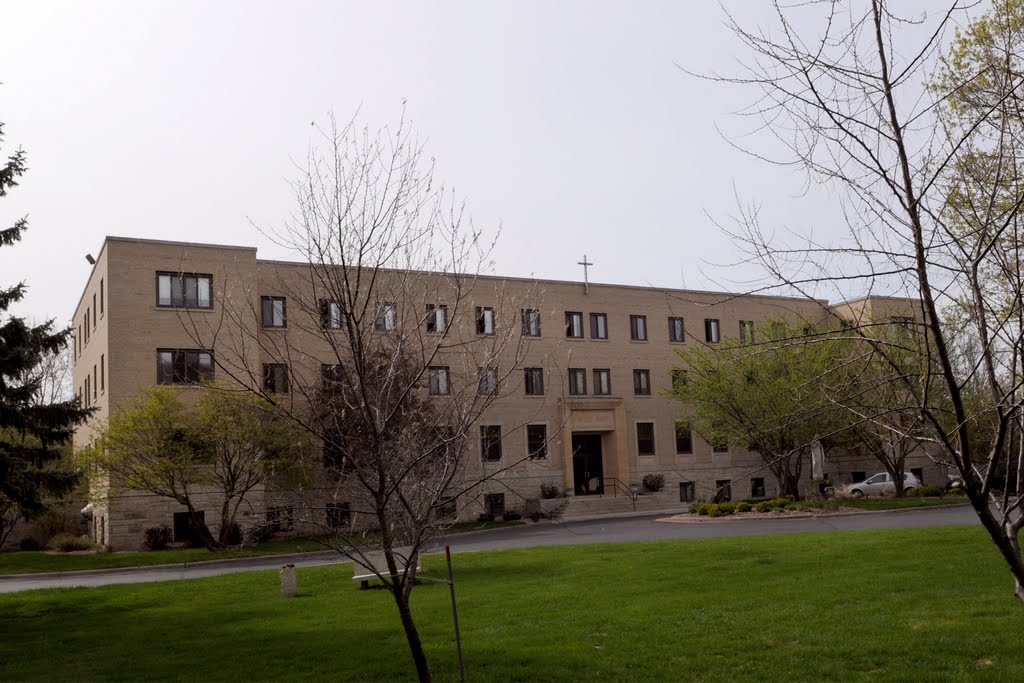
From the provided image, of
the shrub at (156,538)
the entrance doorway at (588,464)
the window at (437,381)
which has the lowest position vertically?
the shrub at (156,538)

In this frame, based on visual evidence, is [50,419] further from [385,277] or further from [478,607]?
[385,277]

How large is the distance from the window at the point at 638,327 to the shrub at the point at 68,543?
29616 mm

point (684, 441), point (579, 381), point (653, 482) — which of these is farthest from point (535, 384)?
point (684, 441)

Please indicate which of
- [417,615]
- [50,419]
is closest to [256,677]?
[417,615]

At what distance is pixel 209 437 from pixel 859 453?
4072 cm

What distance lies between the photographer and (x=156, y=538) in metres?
35.5

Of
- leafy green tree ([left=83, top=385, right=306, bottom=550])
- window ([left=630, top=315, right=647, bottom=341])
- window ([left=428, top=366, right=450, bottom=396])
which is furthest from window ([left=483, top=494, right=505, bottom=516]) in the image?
window ([left=630, top=315, right=647, bottom=341])

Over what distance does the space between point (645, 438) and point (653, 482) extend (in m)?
2.78

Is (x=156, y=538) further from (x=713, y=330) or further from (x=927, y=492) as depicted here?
(x=713, y=330)

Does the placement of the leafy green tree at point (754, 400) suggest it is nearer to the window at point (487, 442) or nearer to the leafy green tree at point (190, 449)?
the window at point (487, 442)

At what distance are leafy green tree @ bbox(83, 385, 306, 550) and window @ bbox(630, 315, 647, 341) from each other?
79.3 ft

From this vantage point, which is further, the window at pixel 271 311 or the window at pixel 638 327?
the window at pixel 638 327

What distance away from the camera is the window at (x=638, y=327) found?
2098 inches

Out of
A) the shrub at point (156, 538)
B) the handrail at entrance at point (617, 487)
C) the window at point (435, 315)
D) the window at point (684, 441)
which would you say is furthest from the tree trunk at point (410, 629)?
the window at point (684, 441)
